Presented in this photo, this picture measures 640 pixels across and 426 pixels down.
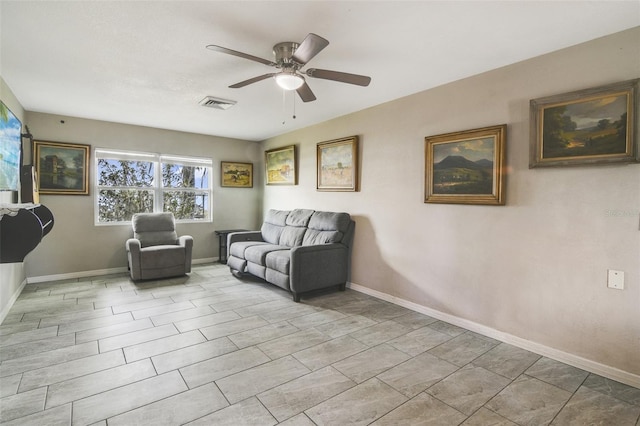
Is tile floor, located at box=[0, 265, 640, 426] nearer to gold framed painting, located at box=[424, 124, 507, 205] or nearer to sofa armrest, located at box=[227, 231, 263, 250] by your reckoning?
gold framed painting, located at box=[424, 124, 507, 205]

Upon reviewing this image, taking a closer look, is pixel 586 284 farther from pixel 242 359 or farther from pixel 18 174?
pixel 18 174

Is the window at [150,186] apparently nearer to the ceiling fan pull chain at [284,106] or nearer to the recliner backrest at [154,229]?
the recliner backrest at [154,229]

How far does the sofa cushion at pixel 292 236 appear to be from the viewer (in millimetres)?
4705

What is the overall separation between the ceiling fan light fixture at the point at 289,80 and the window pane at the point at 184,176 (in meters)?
4.01

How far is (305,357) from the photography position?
2516 mm

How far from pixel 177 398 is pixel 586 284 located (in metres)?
3.01

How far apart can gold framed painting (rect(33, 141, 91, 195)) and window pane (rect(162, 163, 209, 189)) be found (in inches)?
45.8

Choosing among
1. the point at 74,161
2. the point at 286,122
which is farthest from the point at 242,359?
the point at 74,161

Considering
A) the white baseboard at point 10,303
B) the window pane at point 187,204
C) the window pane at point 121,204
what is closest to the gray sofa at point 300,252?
the window pane at point 187,204

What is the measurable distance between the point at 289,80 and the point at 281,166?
345 cm

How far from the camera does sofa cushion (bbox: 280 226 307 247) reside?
15.4 feet

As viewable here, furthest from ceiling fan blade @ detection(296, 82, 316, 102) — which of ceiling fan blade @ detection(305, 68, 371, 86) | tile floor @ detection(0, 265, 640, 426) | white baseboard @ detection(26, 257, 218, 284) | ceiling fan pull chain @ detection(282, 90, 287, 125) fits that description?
white baseboard @ detection(26, 257, 218, 284)

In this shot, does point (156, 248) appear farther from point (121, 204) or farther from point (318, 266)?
point (318, 266)

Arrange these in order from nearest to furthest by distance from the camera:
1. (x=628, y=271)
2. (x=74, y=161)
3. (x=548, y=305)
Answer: (x=628, y=271) → (x=548, y=305) → (x=74, y=161)
